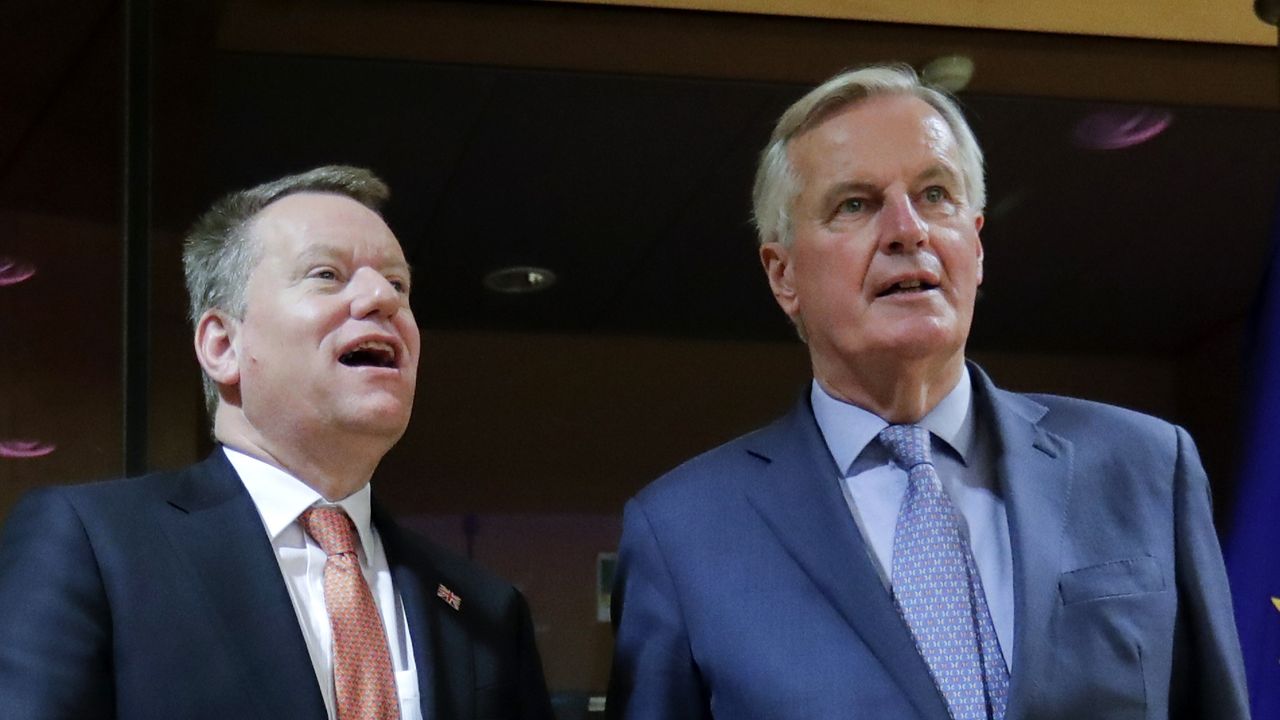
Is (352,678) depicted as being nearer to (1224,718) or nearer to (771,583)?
(771,583)

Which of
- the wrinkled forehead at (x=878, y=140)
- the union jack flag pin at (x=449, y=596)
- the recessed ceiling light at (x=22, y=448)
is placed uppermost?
the wrinkled forehead at (x=878, y=140)

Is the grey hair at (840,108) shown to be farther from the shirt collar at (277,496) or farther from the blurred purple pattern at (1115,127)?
the blurred purple pattern at (1115,127)

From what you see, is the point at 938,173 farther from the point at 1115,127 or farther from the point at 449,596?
the point at 1115,127

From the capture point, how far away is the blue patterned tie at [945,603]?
2035 millimetres

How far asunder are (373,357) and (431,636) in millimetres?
399

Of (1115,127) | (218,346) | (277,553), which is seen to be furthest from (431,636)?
(1115,127)

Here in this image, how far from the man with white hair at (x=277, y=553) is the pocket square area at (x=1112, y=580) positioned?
767 mm

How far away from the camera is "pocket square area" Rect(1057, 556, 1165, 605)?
208 cm

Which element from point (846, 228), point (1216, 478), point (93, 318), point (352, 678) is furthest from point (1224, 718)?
point (93, 318)

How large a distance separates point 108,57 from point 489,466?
1.10 m

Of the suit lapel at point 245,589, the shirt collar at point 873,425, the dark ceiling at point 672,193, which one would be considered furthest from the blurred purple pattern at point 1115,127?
the suit lapel at point 245,589

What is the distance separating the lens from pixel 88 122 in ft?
10.7

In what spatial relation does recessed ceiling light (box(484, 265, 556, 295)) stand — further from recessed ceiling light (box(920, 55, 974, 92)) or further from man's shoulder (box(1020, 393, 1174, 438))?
man's shoulder (box(1020, 393, 1174, 438))

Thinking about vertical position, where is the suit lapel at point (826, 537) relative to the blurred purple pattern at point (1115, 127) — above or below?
below
